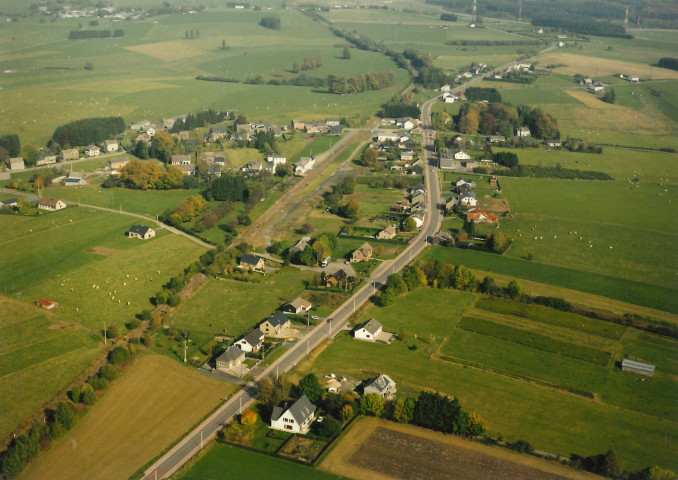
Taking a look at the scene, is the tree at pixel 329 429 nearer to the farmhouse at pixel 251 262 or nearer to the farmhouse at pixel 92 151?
the farmhouse at pixel 251 262

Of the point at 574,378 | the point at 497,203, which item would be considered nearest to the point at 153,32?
the point at 497,203

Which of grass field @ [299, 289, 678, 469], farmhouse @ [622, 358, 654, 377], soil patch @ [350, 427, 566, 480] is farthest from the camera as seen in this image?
farmhouse @ [622, 358, 654, 377]

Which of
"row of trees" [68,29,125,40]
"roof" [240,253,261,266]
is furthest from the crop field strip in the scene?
"row of trees" [68,29,125,40]

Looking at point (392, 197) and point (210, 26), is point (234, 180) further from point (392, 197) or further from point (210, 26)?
point (210, 26)

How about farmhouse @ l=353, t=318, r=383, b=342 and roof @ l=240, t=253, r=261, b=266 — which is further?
roof @ l=240, t=253, r=261, b=266

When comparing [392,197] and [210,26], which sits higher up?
[210,26]

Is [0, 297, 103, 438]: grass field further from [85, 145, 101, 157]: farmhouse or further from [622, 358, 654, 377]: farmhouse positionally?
[85, 145, 101, 157]: farmhouse

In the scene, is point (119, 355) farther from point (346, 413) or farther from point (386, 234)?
point (386, 234)
